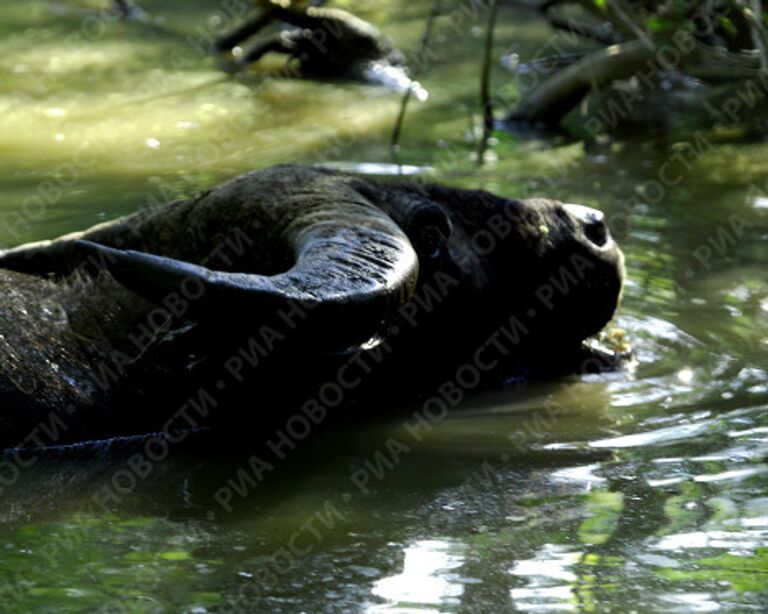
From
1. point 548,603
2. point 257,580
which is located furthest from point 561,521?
point 257,580

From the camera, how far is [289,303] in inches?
184

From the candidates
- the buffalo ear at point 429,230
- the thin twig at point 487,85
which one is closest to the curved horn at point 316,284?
the buffalo ear at point 429,230

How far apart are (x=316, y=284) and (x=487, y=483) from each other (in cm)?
124

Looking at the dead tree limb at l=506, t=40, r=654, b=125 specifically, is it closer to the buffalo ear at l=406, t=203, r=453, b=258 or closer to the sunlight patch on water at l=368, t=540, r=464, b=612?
the buffalo ear at l=406, t=203, r=453, b=258

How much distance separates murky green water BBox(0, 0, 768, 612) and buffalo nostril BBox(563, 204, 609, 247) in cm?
60

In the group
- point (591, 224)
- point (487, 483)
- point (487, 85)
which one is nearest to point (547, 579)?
point (487, 483)

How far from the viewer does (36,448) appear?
5.83 meters

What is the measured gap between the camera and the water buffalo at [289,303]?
4848 millimetres

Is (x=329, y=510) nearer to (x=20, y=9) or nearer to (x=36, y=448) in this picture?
(x=36, y=448)

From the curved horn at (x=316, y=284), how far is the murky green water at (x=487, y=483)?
29.0 inches

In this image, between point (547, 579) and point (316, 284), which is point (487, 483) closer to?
point (547, 579)

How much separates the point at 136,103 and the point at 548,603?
877 cm

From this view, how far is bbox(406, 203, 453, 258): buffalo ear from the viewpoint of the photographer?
6.38 meters

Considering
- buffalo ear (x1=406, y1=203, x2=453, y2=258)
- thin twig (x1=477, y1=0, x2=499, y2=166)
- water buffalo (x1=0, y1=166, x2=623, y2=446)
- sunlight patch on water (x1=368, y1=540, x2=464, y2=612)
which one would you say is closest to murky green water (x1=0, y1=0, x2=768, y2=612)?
sunlight patch on water (x1=368, y1=540, x2=464, y2=612)
